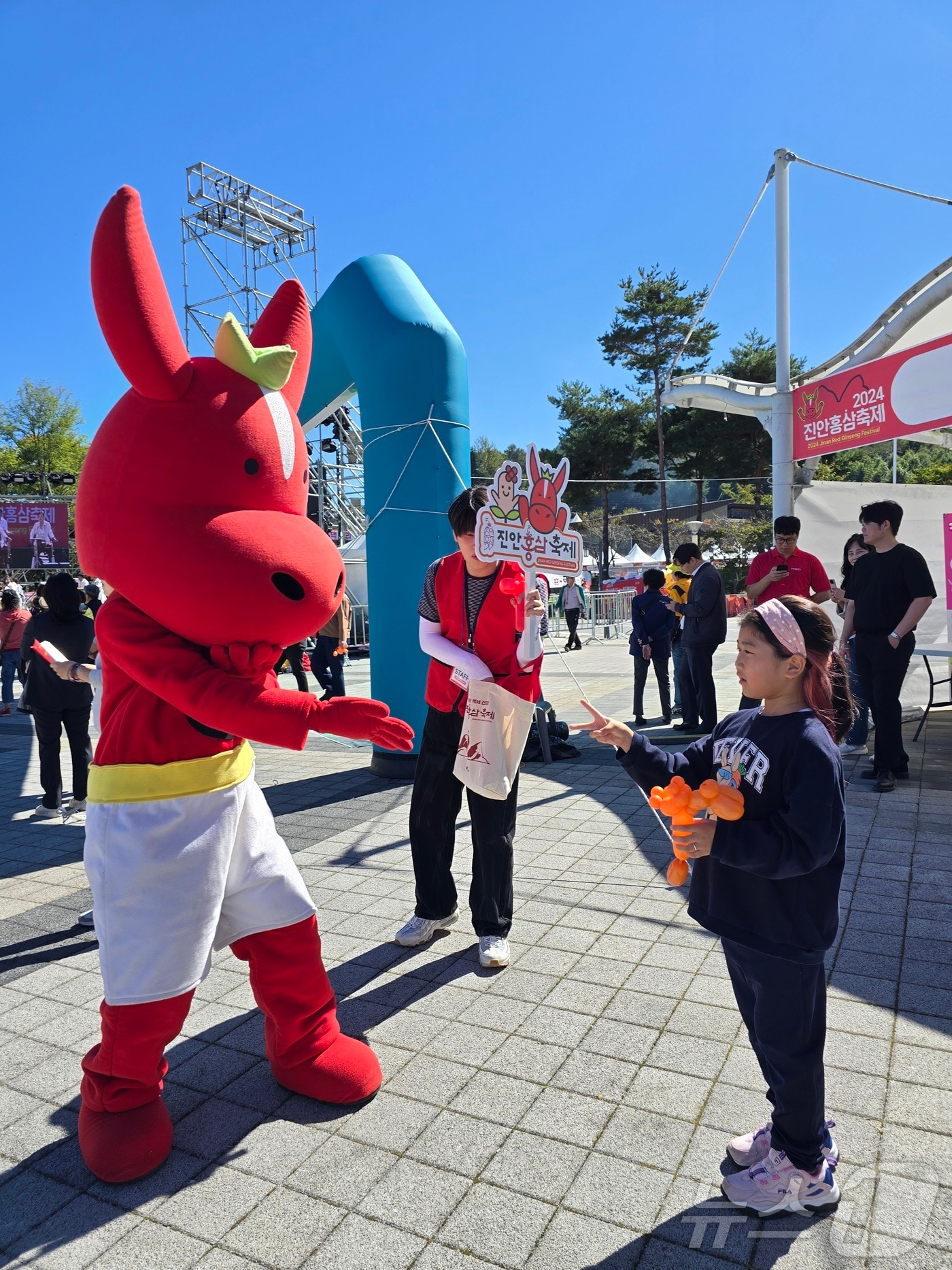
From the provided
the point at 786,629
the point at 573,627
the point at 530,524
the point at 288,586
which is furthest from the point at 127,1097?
the point at 573,627

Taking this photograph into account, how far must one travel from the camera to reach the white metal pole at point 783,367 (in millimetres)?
8344

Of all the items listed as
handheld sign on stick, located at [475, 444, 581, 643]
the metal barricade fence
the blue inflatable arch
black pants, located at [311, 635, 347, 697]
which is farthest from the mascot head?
the metal barricade fence

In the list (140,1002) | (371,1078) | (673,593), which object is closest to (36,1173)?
(140,1002)

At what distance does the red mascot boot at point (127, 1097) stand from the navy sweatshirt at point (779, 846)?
58.3 inches

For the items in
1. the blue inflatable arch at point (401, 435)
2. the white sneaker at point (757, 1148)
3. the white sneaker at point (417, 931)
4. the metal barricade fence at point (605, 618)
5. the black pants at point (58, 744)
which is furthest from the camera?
the metal barricade fence at point (605, 618)

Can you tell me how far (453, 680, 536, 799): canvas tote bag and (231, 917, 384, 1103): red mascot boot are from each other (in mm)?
914

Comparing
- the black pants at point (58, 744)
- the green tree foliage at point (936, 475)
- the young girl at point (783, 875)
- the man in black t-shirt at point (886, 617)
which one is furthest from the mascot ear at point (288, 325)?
the green tree foliage at point (936, 475)

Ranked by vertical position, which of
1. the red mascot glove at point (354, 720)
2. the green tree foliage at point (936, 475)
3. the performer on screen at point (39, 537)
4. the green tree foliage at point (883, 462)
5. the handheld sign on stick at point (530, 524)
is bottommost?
the red mascot glove at point (354, 720)

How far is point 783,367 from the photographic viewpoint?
345 inches

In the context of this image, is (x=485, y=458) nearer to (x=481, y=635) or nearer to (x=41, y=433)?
(x=41, y=433)

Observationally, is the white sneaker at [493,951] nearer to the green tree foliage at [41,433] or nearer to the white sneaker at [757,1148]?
the white sneaker at [757,1148]

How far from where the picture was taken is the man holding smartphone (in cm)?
669

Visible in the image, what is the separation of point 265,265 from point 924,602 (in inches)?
1016

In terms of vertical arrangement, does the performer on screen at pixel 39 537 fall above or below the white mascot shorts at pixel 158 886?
above
